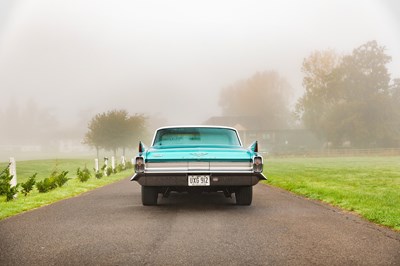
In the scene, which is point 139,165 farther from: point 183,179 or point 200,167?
point 200,167

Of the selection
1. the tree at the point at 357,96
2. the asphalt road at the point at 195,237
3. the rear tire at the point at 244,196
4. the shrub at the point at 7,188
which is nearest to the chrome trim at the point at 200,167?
the asphalt road at the point at 195,237

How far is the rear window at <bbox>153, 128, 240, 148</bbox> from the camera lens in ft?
29.5

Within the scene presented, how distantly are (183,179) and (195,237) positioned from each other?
2227 millimetres

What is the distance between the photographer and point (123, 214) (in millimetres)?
6984

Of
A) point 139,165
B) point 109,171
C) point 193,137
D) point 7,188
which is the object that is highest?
point 193,137

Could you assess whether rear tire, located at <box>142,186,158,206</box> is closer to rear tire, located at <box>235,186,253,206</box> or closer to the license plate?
the license plate

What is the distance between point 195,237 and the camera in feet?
16.5

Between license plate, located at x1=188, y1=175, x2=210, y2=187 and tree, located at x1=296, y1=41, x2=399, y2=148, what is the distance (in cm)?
5841

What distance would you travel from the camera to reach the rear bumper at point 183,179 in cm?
716

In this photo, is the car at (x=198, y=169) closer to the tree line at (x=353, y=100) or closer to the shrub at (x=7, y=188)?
the shrub at (x=7, y=188)

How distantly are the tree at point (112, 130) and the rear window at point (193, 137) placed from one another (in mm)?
38393

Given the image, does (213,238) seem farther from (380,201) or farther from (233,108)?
(233,108)

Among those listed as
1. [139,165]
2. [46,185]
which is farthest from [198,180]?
[46,185]

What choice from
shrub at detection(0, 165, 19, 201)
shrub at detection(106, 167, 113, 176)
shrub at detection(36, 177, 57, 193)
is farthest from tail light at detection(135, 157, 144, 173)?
shrub at detection(106, 167, 113, 176)
